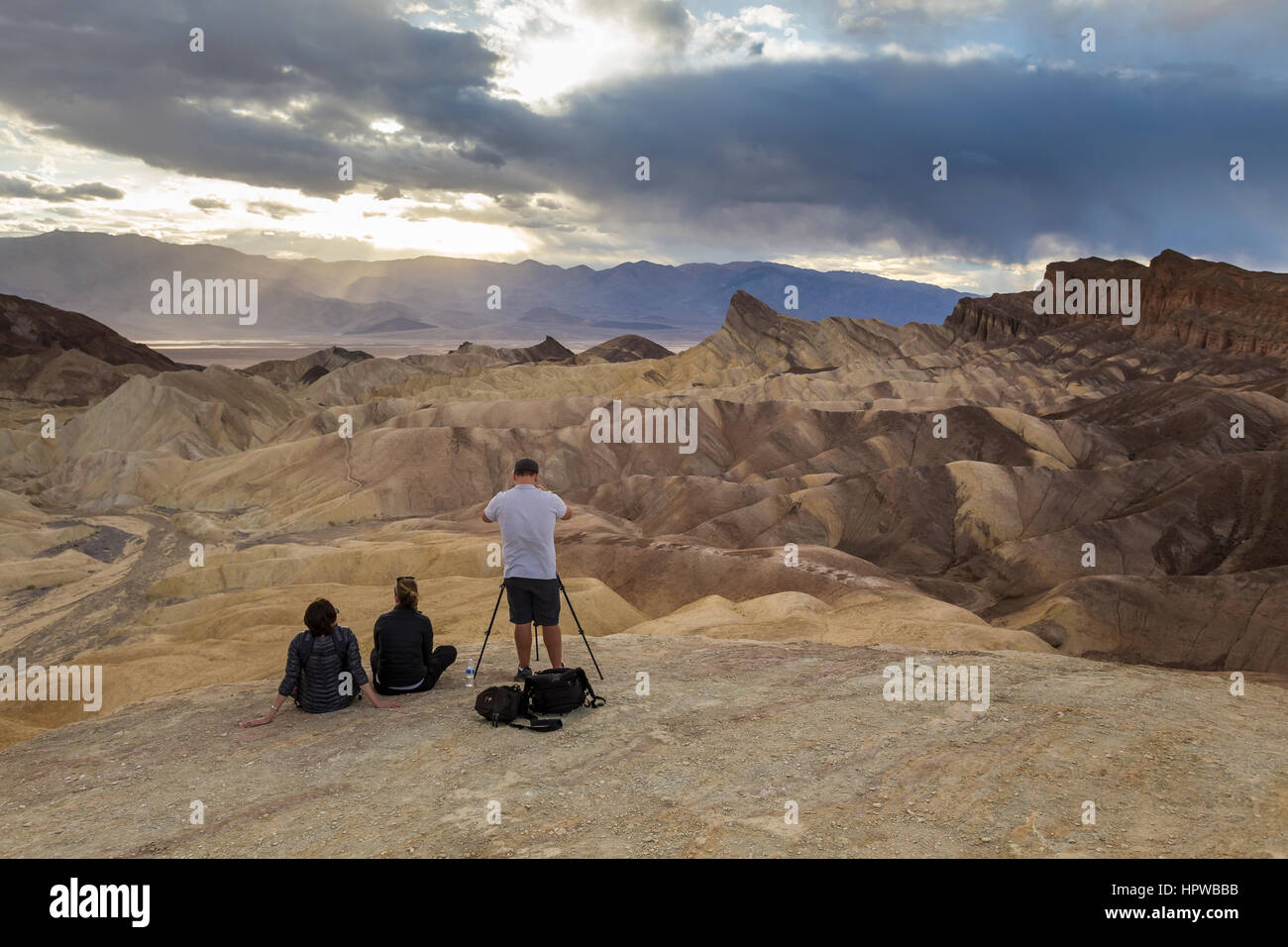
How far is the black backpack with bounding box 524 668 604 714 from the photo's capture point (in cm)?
830

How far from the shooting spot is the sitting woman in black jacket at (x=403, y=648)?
9.32 meters

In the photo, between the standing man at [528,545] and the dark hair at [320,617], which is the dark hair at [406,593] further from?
the standing man at [528,545]

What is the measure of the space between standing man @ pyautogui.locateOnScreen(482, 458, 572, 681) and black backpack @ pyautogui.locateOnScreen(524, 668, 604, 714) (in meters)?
0.44

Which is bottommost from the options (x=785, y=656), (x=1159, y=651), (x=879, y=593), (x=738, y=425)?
(x=1159, y=651)

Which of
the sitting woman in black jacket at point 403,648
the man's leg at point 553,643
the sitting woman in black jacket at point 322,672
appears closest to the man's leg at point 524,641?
the man's leg at point 553,643

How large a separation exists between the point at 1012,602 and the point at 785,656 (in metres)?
28.5

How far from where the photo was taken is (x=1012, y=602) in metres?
35.7

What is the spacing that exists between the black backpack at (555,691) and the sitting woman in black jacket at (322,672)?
1.78 metres

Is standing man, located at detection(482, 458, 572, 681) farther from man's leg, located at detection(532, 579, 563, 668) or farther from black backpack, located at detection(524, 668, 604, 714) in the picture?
black backpack, located at detection(524, 668, 604, 714)

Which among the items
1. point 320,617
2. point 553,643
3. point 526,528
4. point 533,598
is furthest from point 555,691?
point 320,617

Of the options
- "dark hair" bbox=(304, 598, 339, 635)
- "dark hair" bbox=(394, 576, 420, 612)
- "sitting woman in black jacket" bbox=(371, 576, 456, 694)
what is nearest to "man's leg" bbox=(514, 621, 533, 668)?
"sitting woman in black jacket" bbox=(371, 576, 456, 694)

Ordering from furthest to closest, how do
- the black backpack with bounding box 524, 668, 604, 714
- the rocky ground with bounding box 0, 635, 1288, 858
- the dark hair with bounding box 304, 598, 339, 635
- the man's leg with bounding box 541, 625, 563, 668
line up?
the man's leg with bounding box 541, 625, 563, 668, the dark hair with bounding box 304, 598, 339, 635, the black backpack with bounding box 524, 668, 604, 714, the rocky ground with bounding box 0, 635, 1288, 858
